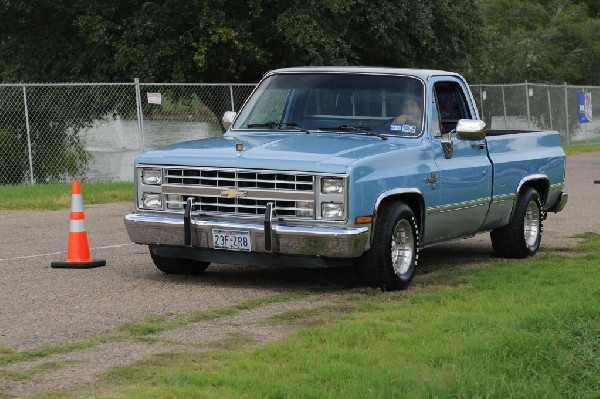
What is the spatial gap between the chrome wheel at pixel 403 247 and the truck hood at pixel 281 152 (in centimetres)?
66

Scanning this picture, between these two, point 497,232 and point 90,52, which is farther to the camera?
point 90,52

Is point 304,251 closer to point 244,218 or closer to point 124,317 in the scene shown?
point 244,218

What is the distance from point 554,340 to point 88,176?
18.7m

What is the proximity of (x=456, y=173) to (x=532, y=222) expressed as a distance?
2.09 meters

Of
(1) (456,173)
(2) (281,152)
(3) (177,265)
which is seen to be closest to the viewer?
(2) (281,152)

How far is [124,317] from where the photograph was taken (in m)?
9.00

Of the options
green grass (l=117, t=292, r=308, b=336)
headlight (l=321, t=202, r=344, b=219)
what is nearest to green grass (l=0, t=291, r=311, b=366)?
green grass (l=117, t=292, r=308, b=336)

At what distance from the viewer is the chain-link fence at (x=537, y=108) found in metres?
37.0

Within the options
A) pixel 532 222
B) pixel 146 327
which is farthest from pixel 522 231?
pixel 146 327

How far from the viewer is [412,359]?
729 cm

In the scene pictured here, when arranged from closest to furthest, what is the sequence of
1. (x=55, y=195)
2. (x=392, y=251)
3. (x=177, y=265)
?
(x=392, y=251)
(x=177, y=265)
(x=55, y=195)

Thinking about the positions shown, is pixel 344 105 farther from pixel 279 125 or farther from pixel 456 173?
pixel 456 173

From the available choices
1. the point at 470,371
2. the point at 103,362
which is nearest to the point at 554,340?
the point at 470,371

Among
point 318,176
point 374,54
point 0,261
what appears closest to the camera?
point 318,176
